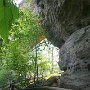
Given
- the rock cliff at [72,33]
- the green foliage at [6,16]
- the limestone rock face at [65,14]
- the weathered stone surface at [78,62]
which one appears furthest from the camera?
the limestone rock face at [65,14]

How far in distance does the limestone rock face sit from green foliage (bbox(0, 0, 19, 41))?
5608mm

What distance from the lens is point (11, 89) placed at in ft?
18.9

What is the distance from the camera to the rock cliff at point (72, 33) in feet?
14.7

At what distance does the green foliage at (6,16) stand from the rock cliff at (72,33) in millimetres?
4048

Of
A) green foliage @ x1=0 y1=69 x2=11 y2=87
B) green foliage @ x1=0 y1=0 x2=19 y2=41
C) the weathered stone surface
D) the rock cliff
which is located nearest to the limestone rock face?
the rock cliff

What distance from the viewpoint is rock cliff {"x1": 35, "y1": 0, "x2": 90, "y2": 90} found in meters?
4.49

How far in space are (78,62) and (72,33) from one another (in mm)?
1713

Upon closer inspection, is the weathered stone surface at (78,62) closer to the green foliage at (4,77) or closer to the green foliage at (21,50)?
the green foliage at (21,50)

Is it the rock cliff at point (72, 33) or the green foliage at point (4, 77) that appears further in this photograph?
the green foliage at point (4, 77)

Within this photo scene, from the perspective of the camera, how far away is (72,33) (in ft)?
20.0

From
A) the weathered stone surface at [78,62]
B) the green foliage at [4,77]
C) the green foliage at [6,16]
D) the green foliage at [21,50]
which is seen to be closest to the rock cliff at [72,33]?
the weathered stone surface at [78,62]

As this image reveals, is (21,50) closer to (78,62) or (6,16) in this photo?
(78,62)

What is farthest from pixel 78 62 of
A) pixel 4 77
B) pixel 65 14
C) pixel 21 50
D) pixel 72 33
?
pixel 4 77

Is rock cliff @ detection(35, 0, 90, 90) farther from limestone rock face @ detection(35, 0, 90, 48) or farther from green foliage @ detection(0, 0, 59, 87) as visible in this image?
green foliage @ detection(0, 0, 59, 87)
